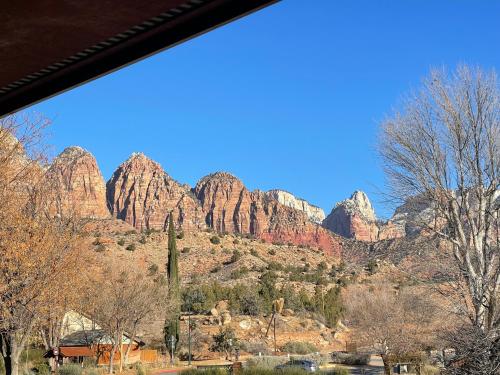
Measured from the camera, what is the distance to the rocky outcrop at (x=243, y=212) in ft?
414

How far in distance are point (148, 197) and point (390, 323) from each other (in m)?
92.9

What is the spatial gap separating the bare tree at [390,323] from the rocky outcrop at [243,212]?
83005 millimetres

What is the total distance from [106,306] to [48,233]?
19.6 m

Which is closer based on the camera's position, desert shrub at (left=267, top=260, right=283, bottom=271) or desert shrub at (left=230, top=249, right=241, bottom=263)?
desert shrub at (left=267, top=260, right=283, bottom=271)

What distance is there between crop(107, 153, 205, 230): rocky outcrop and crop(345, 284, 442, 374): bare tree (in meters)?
77.4

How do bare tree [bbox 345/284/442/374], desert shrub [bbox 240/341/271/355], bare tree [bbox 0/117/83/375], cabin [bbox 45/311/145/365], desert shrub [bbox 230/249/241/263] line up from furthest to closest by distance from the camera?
desert shrub [bbox 230/249/241/263], desert shrub [bbox 240/341/271/355], cabin [bbox 45/311/145/365], bare tree [bbox 345/284/442/374], bare tree [bbox 0/117/83/375]

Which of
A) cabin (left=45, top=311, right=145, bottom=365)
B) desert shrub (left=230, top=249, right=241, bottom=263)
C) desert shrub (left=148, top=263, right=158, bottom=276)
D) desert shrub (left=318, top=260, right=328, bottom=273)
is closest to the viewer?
cabin (left=45, top=311, right=145, bottom=365)

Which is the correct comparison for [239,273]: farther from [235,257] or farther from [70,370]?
[70,370]

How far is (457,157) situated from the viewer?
A: 15.9 m

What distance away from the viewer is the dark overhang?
126 inches

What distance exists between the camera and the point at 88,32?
3590 millimetres

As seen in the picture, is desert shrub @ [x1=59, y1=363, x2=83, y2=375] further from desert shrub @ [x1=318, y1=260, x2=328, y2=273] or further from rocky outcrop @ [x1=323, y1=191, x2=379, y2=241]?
rocky outcrop @ [x1=323, y1=191, x2=379, y2=241]

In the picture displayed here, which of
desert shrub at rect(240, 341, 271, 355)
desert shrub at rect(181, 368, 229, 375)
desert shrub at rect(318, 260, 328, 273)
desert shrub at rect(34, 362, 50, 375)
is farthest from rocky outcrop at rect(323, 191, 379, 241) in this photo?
desert shrub at rect(181, 368, 229, 375)

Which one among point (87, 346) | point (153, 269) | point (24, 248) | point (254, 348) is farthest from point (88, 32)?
point (153, 269)
